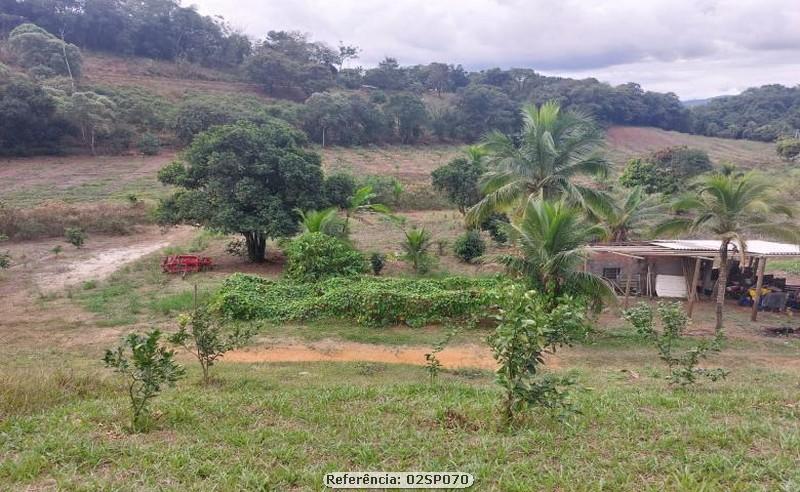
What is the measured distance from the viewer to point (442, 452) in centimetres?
441

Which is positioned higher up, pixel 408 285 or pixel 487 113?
pixel 487 113

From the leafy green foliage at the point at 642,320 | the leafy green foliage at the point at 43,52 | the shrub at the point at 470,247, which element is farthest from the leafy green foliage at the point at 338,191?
the leafy green foliage at the point at 43,52

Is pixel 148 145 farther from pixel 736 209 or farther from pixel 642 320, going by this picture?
pixel 642 320

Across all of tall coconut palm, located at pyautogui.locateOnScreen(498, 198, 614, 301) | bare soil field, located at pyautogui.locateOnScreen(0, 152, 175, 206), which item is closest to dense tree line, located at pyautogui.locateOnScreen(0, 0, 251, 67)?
bare soil field, located at pyautogui.locateOnScreen(0, 152, 175, 206)

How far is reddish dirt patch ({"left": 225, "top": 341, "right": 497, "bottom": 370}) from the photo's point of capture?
10172 millimetres

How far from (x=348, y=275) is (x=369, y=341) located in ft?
11.2

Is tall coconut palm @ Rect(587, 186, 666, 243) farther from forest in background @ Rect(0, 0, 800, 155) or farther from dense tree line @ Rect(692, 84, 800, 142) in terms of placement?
dense tree line @ Rect(692, 84, 800, 142)

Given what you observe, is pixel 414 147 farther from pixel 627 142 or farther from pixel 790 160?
pixel 790 160

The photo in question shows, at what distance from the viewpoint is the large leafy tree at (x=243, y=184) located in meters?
16.5

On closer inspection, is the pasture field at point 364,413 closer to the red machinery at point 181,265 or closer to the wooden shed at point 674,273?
the wooden shed at point 674,273

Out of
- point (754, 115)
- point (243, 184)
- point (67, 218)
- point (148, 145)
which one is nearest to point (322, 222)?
point (243, 184)

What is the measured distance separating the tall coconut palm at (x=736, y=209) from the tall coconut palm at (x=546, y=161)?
2.56 m

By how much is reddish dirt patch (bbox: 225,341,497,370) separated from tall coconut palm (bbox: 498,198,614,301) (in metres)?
2.09

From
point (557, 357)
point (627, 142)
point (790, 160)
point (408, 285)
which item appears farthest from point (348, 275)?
point (627, 142)
